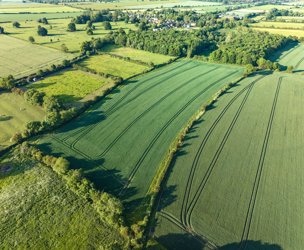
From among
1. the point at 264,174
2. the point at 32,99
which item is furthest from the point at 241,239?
the point at 32,99

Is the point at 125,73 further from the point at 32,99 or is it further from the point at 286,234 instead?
the point at 286,234

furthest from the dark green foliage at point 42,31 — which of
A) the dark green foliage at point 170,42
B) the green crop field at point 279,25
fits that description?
the green crop field at point 279,25

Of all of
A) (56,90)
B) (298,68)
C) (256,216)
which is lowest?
(298,68)

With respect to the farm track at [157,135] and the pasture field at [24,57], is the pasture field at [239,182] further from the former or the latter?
the pasture field at [24,57]

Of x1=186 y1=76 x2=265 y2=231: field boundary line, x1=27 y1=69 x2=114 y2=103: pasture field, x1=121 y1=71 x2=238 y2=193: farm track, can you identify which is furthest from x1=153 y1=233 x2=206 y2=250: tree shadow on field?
x1=27 y1=69 x2=114 y2=103: pasture field

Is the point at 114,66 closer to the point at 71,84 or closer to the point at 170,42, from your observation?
the point at 71,84

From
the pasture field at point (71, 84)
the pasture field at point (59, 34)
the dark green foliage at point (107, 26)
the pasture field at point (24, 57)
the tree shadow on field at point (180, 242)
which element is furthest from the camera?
the dark green foliage at point (107, 26)

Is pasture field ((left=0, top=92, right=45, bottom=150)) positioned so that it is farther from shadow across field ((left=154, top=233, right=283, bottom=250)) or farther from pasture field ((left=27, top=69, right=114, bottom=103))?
shadow across field ((left=154, top=233, right=283, bottom=250))

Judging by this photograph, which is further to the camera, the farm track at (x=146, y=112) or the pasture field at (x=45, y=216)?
the farm track at (x=146, y=112)
